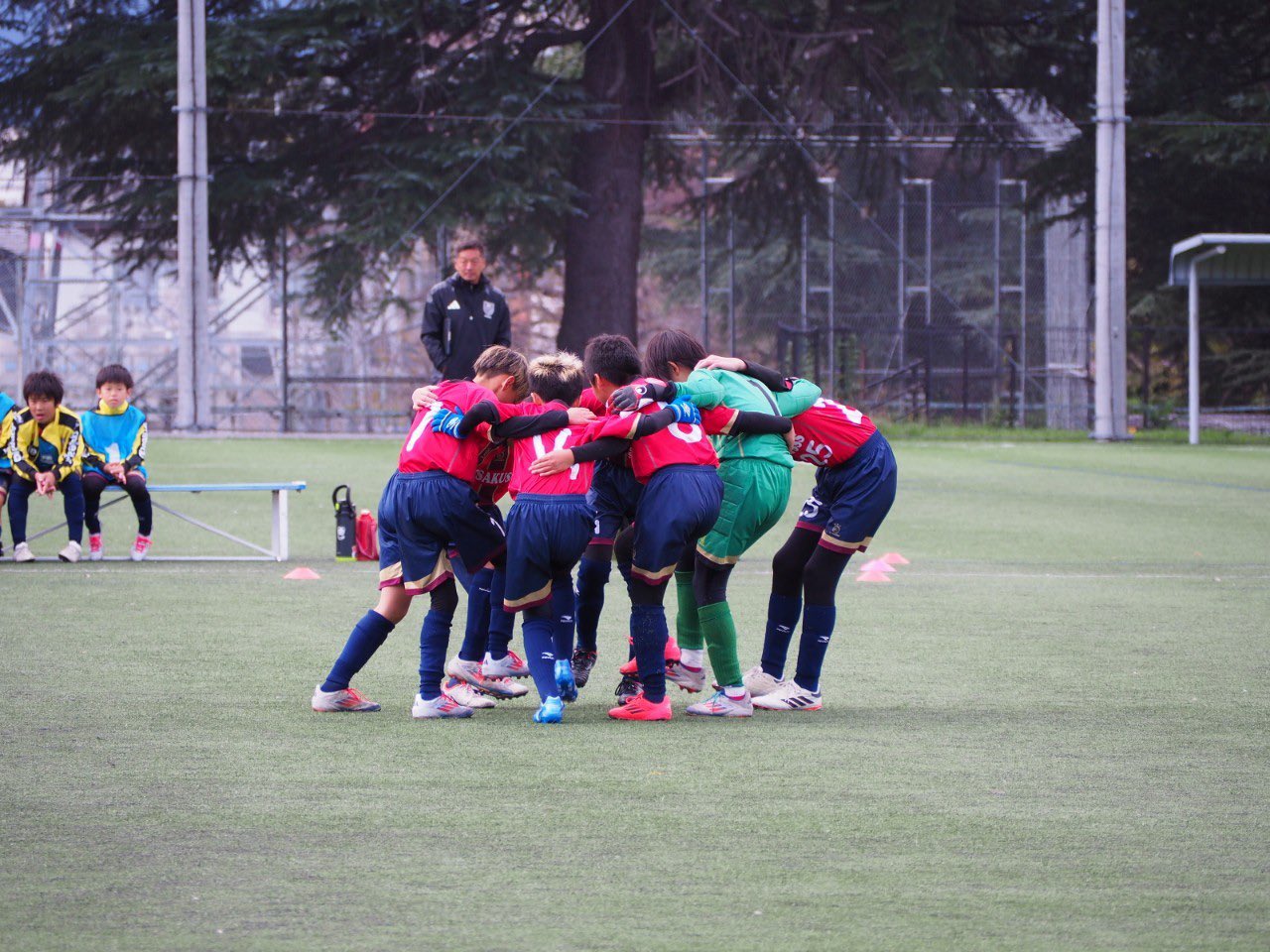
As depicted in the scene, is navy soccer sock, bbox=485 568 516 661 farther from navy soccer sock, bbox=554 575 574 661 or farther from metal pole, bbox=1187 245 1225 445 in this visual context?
metal pole, bbox=1187 245 1225 445

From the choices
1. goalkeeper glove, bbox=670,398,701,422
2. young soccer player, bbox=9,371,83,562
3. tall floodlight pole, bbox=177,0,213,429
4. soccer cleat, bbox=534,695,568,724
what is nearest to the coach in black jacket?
young soccer player, bbox=9,371,83,562

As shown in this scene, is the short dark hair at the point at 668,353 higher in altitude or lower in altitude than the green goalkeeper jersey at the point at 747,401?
higher

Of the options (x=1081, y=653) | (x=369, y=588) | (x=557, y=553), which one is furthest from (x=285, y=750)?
(x=369, y=588)

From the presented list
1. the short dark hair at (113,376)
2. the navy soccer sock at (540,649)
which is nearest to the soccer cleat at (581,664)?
the navy soccer sock at (540,649)

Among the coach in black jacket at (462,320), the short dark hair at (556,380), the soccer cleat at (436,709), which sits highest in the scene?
the coach in black jacket at (462,320)

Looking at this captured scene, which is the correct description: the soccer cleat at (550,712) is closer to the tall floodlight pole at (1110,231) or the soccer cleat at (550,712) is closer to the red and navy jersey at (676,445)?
the red and navy jersey at (676,445)

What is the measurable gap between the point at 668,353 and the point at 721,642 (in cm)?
112

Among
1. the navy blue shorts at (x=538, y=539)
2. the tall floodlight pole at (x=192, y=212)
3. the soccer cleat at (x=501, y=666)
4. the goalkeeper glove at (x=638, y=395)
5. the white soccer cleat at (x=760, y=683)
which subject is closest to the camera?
the goalkeeper glove at (x=638, y=395)

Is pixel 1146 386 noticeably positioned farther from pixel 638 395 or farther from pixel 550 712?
pixel 550 712

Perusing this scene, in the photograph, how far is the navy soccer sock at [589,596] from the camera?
22.0ft

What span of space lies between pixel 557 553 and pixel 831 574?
110 centimetres

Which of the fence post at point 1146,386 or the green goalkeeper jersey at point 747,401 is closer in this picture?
the green goalkeeper jersey at point 747,401

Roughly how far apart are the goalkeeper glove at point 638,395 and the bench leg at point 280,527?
230 inches

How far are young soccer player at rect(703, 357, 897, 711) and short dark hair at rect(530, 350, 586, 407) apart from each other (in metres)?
0.54
